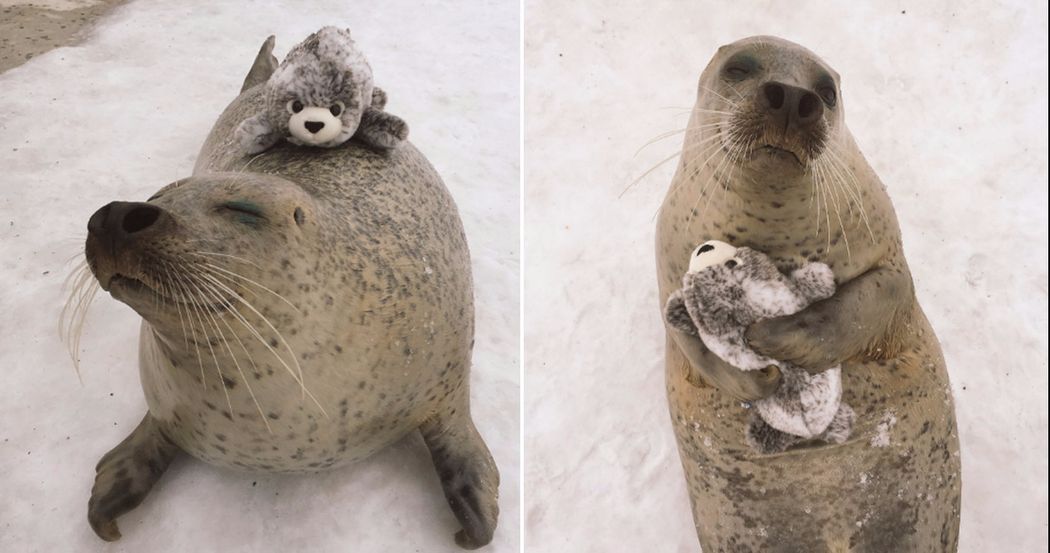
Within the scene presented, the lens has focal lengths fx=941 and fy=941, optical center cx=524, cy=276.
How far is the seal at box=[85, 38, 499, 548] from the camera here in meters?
2.03

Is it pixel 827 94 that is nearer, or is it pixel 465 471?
pixel 827 94

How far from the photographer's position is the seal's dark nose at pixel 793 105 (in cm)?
192

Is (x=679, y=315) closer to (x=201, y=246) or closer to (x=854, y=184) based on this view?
(x=854, y=184)

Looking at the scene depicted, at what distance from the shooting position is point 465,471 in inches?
110

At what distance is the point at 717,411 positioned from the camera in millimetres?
2441

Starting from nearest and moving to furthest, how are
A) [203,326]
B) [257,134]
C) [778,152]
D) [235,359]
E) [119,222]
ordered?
[119,222]
[778,152]
[203,326]
[235,359]
[257,134]

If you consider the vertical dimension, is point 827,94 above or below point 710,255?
above

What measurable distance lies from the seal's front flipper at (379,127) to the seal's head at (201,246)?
62cm

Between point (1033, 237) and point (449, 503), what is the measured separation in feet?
8.14

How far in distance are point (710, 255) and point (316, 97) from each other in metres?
1.28

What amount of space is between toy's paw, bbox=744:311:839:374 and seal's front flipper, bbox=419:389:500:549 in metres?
1.05

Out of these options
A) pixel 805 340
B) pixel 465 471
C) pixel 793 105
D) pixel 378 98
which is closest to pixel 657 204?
pixel 378 98

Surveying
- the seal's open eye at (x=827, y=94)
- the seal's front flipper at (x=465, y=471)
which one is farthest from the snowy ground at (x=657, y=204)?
the seal's open eye at (x=827, y=94)

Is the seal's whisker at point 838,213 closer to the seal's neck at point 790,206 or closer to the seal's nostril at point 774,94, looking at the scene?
the seal's neck at point 790,206
